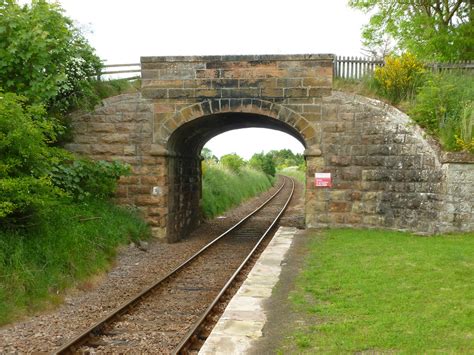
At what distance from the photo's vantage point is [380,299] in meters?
6.09

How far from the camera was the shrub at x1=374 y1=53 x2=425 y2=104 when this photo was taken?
12266 millimetres

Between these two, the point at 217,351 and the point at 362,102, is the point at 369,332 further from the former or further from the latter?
the point at 362,102

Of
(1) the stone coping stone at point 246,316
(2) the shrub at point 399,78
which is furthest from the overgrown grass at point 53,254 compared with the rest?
(2) the shrub at point 399,78

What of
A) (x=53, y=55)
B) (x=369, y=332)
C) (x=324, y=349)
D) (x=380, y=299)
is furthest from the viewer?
(x=53, y=55)

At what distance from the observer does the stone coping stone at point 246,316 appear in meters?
4.81

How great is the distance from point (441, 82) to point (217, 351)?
32.5 ft

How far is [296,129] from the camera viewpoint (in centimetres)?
1256

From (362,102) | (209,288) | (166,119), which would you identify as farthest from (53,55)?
(362,102)

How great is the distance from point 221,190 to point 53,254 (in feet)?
49.8

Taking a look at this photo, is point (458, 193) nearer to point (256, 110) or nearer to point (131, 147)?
point (256, 110)

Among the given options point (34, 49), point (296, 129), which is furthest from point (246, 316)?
point (296, 129)

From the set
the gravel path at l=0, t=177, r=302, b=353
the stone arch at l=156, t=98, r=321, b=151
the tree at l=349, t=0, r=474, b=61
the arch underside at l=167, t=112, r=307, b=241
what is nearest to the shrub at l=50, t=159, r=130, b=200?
the gravel path at l=0, t=177, r=302, b=353

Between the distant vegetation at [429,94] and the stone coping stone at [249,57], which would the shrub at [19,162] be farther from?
the distant vegetation at [429,94]

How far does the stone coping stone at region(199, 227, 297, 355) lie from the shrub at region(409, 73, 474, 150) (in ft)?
17.9
